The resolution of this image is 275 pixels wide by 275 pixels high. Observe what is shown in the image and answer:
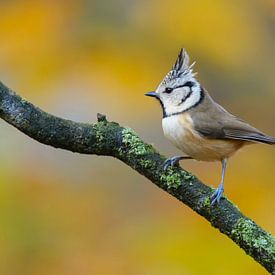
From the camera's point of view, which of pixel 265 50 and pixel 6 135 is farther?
pixel 265 50

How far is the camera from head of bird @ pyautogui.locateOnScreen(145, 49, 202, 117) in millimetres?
3275

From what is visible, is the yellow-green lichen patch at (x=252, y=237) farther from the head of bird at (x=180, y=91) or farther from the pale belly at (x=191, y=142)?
the head of bird at (x=180, y=91)

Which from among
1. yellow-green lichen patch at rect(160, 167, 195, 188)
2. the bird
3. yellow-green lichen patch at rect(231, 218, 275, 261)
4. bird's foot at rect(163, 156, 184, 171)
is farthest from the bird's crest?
yellow-green lichen patch at rect(231, 218, 275, 261)

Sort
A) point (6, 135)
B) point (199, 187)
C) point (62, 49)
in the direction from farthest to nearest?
1. point (62, 49)
2. point (6, 135)
3. point (199, 187)

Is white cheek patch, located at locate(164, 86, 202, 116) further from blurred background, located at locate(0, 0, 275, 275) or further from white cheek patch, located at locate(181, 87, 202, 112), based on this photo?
blurred background, located at locate(0, 0, 275, 275)

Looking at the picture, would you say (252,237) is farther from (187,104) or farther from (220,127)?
(187,104)

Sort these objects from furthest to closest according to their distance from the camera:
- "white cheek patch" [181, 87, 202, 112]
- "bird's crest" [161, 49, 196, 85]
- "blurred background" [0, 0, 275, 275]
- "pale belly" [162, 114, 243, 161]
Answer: "blurred background" [0, 0, 275, 275] → "white cheek patch" [181, 87, 202, 112] → "bird's crest" [161, 49, 196, 85] → "pale belly" [162, 114, 243, 161]

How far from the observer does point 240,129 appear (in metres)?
3.18

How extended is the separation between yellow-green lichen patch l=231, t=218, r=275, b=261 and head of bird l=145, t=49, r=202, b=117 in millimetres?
1052

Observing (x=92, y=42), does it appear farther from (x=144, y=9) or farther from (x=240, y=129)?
(x=240, y=129)

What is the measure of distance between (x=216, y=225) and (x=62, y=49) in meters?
3.09

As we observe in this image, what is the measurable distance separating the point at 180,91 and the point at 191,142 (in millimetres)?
333

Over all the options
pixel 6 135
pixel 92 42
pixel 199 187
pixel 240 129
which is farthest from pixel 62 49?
pixel 199 187

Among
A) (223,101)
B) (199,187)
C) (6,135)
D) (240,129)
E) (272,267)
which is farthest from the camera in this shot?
(223,101)
